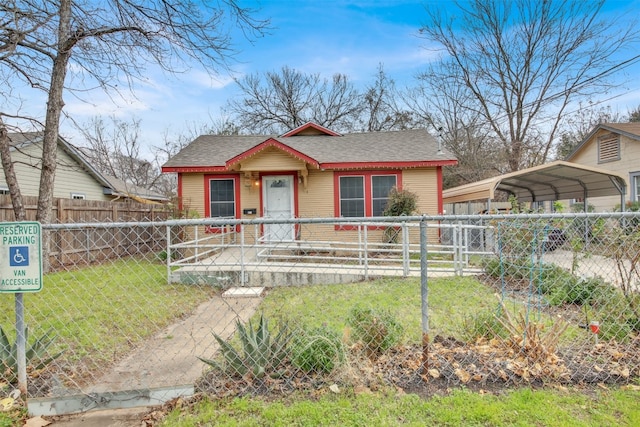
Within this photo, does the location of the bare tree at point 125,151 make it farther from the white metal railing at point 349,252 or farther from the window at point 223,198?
the white metal railing at point 349,252

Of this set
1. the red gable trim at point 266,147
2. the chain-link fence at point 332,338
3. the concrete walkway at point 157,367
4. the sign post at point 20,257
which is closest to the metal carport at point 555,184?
the chain-link fence at point 332,338

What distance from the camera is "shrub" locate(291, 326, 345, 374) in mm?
2629

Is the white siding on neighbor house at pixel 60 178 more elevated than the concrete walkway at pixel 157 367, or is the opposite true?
the white siding on neighbor house at pixel 60 178

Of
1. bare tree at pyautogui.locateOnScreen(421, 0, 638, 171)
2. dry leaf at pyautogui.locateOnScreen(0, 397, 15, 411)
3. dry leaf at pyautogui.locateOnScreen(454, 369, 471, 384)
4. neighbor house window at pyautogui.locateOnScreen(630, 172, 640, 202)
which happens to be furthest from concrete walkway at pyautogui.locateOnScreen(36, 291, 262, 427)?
bare tree at pyautogui.locateOnScreen(421, 0, 638, 171)

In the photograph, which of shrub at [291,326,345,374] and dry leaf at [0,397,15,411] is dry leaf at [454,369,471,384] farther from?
dry leaf at [0,397,15,411]

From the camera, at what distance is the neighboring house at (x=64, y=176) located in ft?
39.9

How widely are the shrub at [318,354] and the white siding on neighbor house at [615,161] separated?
13.0m

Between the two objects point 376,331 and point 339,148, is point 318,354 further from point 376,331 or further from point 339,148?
point 339,148

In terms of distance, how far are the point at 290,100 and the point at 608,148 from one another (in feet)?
66.1

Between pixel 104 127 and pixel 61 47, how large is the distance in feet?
60.6

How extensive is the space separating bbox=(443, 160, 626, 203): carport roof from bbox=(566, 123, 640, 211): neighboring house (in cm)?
188

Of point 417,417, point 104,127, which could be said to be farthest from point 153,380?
point 104,127

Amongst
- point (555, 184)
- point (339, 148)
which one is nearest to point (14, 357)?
point (339, 148)

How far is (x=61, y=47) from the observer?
755cm
